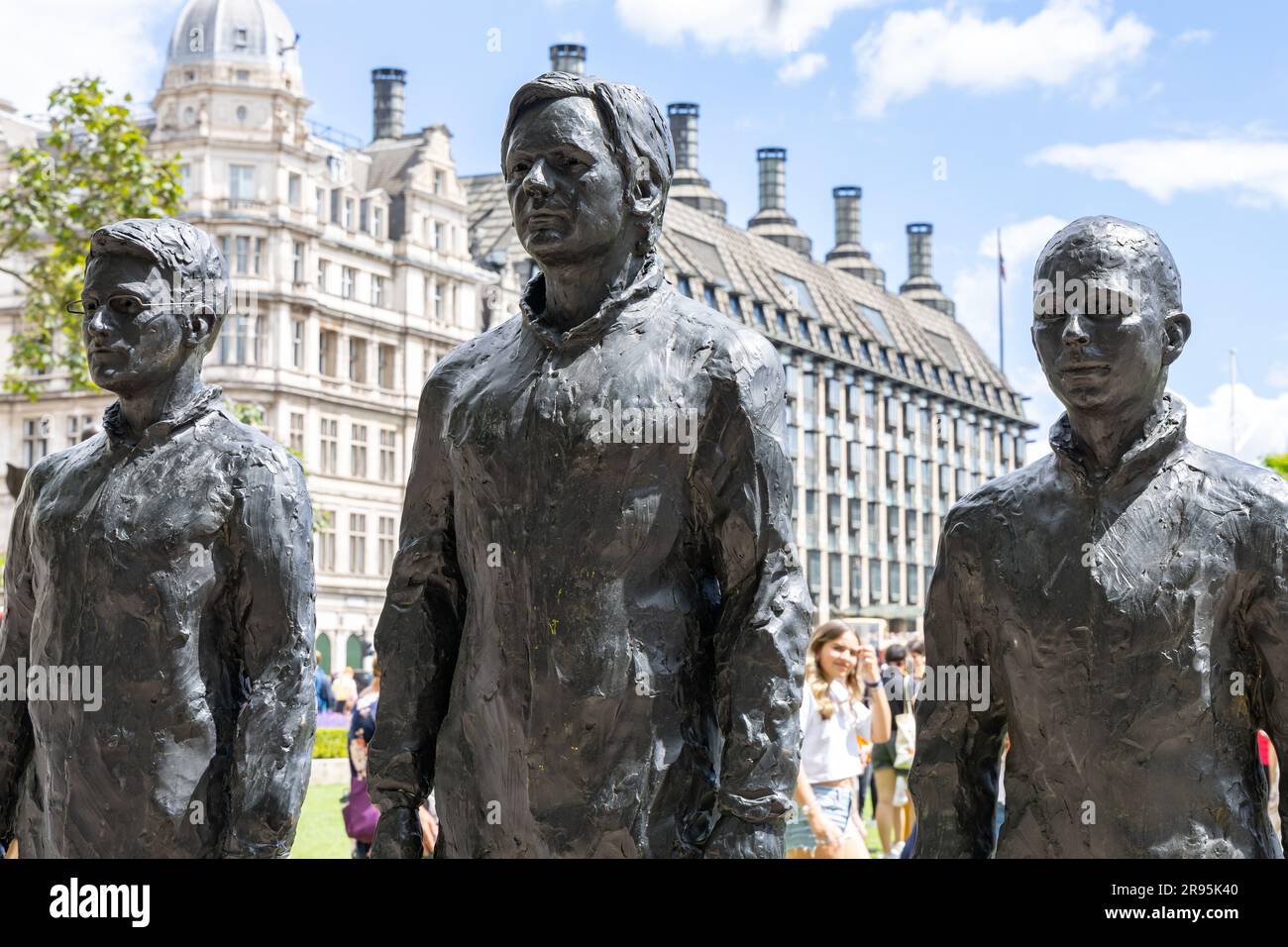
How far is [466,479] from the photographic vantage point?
4.02 m

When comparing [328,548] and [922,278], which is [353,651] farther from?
[922,278]

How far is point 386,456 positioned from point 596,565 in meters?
52.0

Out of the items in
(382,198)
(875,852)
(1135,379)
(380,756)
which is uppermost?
(382,198)

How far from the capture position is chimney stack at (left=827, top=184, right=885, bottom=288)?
96.8 metres

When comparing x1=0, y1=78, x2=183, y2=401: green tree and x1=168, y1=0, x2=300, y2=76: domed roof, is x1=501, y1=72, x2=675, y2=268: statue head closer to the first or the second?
x1=0, y1=78, x2=183, y2=401: green tree

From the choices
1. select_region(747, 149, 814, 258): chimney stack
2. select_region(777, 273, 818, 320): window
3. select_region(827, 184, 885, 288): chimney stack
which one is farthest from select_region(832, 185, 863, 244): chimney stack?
select_region(777, 273, 818, 320): window

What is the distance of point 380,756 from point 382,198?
52.8 m

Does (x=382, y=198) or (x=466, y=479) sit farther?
(x=382, y=198)

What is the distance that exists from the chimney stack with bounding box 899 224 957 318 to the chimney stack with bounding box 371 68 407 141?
4246 centimetres

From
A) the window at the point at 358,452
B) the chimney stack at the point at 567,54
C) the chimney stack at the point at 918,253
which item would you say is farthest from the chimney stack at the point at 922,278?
the window at the point at 358,452

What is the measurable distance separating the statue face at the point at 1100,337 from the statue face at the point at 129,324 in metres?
2.20

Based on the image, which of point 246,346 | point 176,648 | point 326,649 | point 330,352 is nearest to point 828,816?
point 176,648

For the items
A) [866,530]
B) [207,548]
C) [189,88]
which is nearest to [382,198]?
[189,88]
